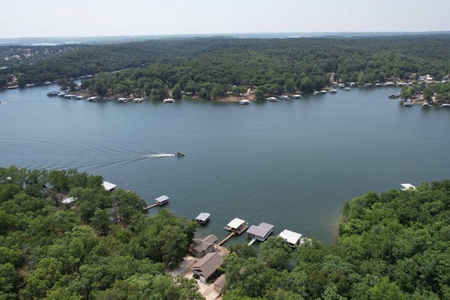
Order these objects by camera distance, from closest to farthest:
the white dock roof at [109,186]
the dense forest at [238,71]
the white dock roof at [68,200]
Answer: the white dock roof at [68,200] → the white dock roof at [109,186] → the dense forest at [238,71]

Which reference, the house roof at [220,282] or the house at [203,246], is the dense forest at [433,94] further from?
the house roof at [220,282]

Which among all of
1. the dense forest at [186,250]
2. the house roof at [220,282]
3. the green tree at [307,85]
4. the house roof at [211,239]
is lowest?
the house roof at [211,239]

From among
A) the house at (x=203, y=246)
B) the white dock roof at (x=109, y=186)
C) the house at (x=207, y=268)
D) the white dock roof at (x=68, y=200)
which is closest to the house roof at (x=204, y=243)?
the house at (x=203, y=246)

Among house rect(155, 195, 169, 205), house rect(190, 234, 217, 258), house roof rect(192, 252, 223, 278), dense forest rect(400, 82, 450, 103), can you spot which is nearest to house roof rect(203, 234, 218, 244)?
house rect(190, 234, 217, 258)

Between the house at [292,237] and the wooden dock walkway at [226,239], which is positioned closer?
the house at [292,237]

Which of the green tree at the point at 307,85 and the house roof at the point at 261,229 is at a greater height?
the green tree at the point at 307,85

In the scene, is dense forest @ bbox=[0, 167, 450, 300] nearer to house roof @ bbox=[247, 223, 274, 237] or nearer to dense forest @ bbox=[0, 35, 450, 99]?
house roof @ bbox=[247, 223, 274, 237]
